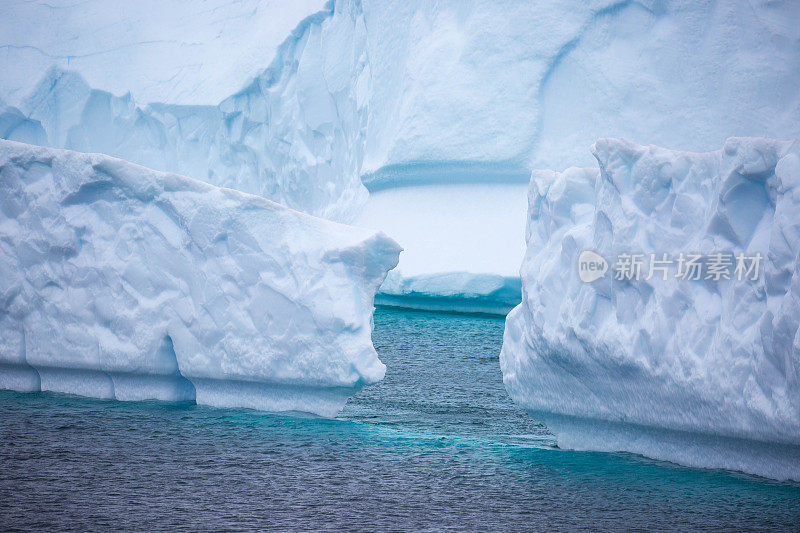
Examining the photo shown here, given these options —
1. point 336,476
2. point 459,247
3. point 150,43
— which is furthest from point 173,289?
point 150,43

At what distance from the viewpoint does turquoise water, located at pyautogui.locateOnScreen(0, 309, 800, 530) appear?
2.53 meters

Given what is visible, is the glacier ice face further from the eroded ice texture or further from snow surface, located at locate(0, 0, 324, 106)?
snow surface, located at locate(0, 0, 324, 106)

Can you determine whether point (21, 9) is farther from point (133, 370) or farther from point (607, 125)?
point (133, 370)

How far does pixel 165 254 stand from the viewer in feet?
13.8

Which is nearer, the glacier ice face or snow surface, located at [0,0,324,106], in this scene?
the glacier ice face

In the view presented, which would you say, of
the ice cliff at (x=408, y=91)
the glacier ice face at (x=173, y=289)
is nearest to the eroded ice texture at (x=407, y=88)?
the ice cliff at (x=408, y=91)

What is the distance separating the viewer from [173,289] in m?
4.18

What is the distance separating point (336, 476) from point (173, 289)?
61.3 inches

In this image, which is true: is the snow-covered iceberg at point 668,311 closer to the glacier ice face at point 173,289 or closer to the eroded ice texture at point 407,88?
the glacier ice face at point 173,289

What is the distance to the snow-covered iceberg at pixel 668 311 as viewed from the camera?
8.86ft

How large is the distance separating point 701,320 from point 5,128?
1143 cm

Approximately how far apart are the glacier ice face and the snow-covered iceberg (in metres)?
0.80

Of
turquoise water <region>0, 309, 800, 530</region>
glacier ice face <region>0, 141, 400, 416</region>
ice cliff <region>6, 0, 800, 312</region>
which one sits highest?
ice cliff <region>6, 0, 800, 312</region>

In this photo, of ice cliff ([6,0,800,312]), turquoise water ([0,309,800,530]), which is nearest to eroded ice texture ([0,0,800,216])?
ice cliff ([6,0,800,312])
